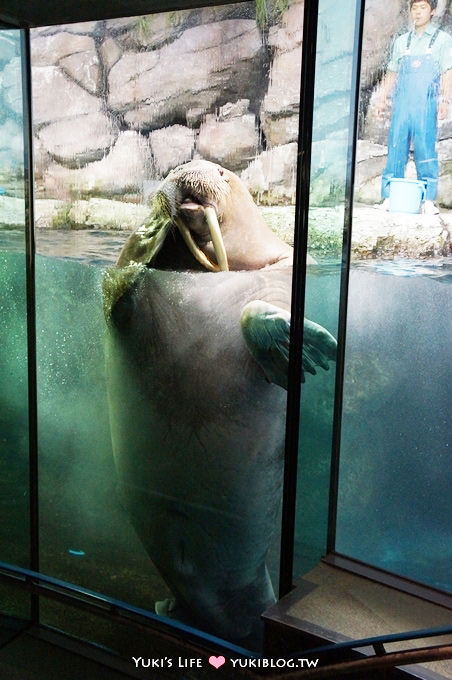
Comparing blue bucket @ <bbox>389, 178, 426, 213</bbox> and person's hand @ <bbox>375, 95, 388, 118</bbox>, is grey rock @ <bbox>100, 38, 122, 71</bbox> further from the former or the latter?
blue bucket @ <bbox>389, 178, 426, 213</bbox>

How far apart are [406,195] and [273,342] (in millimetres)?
926

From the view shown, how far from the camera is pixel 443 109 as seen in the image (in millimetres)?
2873

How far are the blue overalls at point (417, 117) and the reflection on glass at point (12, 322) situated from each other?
2.10 m

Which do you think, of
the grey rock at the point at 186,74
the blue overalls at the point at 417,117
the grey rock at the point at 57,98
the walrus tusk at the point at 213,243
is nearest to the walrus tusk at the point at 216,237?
the walrus tusk at the point at 213,243

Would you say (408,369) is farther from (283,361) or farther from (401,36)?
(401,36)

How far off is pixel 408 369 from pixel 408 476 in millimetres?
477

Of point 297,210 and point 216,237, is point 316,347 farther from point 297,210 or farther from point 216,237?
point 216,237

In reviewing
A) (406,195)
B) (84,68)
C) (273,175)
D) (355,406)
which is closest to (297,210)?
(273,175)

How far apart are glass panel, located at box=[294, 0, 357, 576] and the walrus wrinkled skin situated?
0.88 feet

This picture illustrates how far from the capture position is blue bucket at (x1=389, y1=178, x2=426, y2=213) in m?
2.97

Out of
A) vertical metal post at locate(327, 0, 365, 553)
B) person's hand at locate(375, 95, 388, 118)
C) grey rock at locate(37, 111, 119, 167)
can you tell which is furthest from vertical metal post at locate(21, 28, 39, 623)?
person's hand at locate(375, 95, 388, 118)

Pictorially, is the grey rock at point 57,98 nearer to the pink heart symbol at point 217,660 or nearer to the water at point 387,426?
the water at point 387,426

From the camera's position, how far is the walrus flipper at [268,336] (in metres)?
3.47

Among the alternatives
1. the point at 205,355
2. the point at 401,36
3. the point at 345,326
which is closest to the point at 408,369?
the point at 345,326
